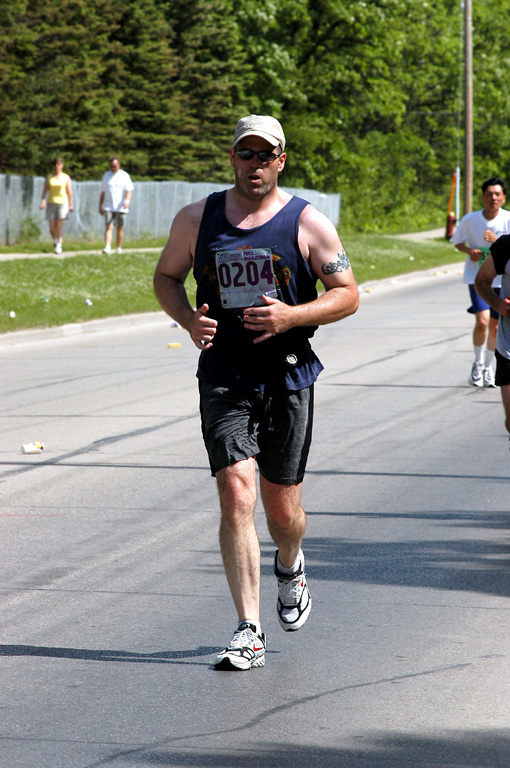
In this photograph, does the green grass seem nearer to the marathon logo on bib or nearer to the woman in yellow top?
the woman in yellow top

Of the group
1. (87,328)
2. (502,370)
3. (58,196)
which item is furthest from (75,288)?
(502,370)

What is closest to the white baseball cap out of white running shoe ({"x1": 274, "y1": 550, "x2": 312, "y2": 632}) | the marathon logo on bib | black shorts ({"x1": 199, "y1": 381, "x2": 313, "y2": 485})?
the marathon logo on bib

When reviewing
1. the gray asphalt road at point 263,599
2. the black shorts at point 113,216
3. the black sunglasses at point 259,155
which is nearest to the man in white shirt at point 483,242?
the gray asphalt road at point 263,599

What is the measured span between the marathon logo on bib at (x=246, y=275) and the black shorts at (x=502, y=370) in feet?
8.99

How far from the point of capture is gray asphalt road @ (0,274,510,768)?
4.07 m

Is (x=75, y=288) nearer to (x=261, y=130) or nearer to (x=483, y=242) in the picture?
(x=483, y=242)

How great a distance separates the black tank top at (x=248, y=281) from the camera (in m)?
4.91

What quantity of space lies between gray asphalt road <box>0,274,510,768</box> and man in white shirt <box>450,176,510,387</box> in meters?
1.27

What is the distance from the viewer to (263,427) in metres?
5.05

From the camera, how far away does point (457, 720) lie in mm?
4211

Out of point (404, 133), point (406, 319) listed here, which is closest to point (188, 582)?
point (406, 319)

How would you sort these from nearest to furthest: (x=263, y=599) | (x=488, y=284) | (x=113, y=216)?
(x=263, y=599) < (x=488, y=284) < (x=113, y=216)

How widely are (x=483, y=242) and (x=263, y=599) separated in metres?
7.23

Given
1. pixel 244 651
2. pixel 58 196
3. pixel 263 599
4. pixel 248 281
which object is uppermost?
pixel 248 281
